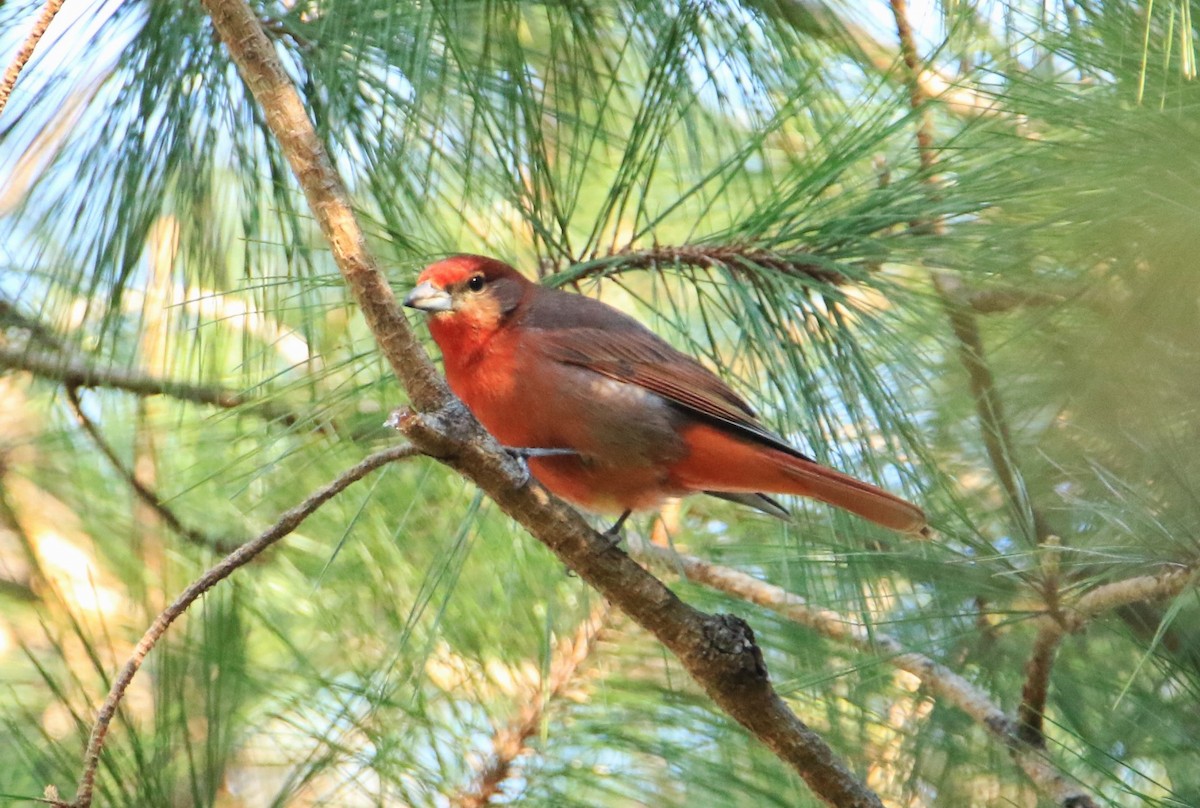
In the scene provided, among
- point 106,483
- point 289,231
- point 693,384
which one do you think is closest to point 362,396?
point 289,231

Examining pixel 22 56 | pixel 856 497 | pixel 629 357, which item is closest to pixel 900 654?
pixel 856 497

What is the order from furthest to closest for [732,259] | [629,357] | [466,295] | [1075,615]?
[629,357]
[466,295]
[732,259]
[1075,615]

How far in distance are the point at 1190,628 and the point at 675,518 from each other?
1515 millimetres

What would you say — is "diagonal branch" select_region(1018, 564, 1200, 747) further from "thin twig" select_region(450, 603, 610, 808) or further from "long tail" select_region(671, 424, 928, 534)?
"thin twig" select_region(450, 603, 610, 808)

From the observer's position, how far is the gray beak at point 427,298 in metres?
2.96

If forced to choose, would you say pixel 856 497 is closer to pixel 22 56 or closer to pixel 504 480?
pixel 504 480

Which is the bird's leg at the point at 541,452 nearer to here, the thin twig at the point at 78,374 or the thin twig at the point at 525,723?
the thin twig at the point at 525,723

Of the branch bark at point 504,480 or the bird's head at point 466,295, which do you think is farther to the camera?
the bird's head at point 466,295

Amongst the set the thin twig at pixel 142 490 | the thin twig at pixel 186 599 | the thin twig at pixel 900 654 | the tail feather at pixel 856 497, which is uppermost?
the thin twig at pixel 142 490

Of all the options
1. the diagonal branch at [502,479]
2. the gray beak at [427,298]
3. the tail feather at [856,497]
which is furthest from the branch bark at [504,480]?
the gray beak at [427,298]

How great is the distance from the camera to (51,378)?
335cm

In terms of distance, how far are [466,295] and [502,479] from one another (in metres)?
0.99

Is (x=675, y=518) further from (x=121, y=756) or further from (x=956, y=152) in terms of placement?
(x=121, y=756)

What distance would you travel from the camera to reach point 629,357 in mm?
3211
